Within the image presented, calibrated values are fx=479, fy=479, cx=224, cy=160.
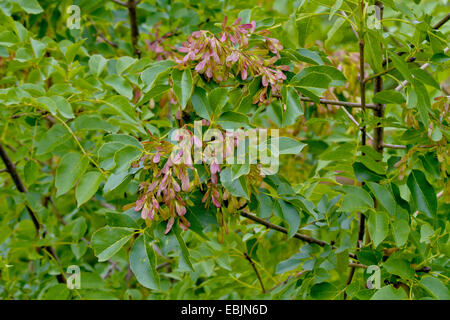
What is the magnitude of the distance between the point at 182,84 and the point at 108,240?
0.30m

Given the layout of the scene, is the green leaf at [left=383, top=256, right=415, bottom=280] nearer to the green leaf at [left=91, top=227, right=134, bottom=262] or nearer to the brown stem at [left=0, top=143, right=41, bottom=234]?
the green leaf at [left=91, top=227, right=134, bottom=262]

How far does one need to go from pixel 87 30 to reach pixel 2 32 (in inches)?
21.5

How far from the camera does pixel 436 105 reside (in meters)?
0.99

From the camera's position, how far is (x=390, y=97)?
93cm

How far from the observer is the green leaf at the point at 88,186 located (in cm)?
95

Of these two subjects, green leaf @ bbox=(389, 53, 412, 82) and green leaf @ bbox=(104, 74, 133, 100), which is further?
green leaf @ bbox=(104, 74, 133, 100)

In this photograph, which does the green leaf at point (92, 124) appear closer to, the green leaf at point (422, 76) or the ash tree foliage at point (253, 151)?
the ash tree foliage at point (253, 151)

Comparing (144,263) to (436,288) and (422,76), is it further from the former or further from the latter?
(422,76)

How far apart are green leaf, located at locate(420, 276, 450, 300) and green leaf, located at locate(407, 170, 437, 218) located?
16 cm

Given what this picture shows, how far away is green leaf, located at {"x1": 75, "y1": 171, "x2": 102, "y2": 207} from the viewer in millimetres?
951

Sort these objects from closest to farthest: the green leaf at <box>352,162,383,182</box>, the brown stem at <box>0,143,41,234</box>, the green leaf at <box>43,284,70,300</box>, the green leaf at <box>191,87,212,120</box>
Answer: the green leaf at <box>191,87,212,120</box> < the green leaf at <box>352,162,383,182</box> < the green leaf at <box>43,284,70,300</box> < the brown stem at <box>0,143,41,234</box>

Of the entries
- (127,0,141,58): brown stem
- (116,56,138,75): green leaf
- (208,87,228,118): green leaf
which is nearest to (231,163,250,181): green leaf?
(208,87,228,118): green leaf

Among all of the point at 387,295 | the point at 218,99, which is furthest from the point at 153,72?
the point at 387,295

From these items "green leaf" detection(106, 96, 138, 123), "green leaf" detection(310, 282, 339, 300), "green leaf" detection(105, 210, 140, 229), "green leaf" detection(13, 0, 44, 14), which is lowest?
"green leaf" detection(310, 282, 339, 300)
